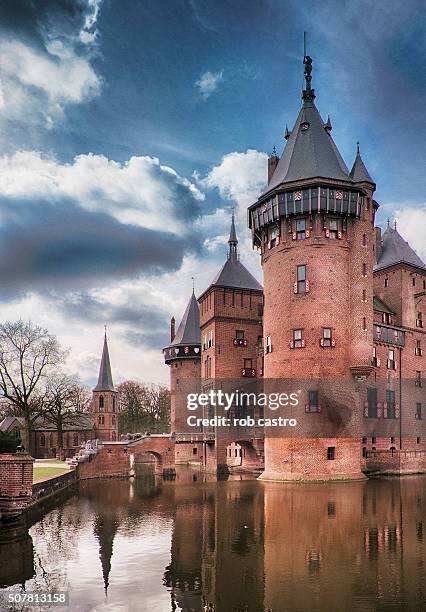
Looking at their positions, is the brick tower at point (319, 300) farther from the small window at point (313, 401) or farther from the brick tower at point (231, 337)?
the brick tower at point (231, 337)

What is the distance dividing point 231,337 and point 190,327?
12.3 metres

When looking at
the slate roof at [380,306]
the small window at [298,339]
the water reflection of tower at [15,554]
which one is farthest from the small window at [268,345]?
the water reflection of tower at [15,554]

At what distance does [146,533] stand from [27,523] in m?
4.68

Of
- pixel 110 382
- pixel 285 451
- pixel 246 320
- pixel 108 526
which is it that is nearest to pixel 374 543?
pixel 108 526

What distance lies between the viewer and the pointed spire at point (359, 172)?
40.8 meters

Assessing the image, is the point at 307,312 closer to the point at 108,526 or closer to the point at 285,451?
the point at 285,451

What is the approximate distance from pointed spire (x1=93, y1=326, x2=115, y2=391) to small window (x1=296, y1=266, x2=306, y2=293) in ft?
132

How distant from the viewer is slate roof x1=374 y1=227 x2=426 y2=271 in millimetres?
49750

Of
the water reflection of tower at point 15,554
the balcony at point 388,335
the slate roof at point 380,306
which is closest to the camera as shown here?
the water reflection of tower at point 15,554

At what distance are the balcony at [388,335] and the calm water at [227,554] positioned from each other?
17.6 metres

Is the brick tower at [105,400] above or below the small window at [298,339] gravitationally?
below

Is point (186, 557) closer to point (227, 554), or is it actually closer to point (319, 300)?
point (227, 554)

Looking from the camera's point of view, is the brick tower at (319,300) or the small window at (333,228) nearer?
the brick tower at (319,300)

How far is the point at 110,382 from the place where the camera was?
7531 cm
